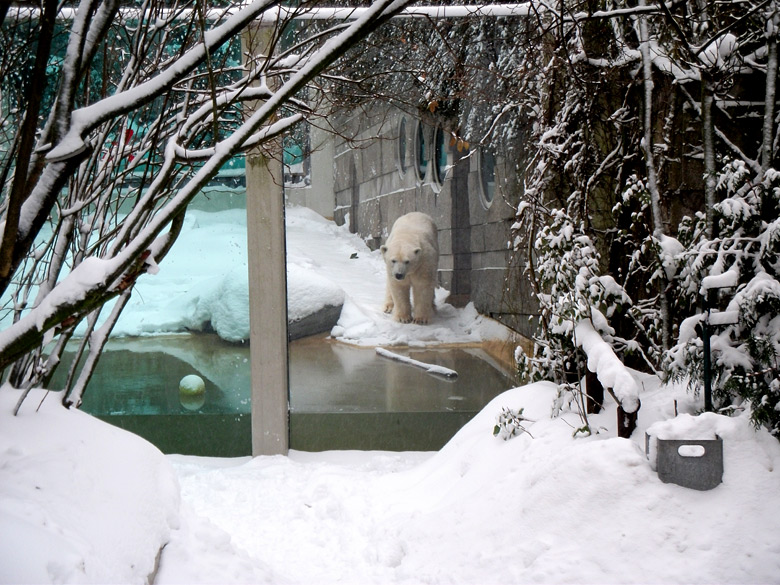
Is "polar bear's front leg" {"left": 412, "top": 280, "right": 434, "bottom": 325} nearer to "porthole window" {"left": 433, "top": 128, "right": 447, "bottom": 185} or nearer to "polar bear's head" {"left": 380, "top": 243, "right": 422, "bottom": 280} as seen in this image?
"polar bear's head" {"left": 380, "top": 243, "right": 422, "bottom": 280}

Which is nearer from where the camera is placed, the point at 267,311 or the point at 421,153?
the point at 267,311

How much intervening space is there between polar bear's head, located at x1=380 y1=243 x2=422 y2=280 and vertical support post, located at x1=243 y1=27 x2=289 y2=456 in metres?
0.84

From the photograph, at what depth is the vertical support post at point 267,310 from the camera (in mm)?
5656

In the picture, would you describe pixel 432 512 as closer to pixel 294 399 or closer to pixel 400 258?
pixel 294 399

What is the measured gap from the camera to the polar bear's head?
19.2ft

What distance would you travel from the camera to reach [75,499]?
2145 mm

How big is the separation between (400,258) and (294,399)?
4.67ft

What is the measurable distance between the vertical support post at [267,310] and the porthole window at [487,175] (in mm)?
1575

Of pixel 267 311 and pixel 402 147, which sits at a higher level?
pixel 402 147

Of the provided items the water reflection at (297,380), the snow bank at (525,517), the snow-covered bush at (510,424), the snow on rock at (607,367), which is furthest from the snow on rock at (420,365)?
the snow on rock at (607,367)

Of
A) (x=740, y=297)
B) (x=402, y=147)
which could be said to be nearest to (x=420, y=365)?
(x=402, y=147)

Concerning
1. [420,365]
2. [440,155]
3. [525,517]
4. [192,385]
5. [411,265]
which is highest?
[440,155]

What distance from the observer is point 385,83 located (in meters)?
5.57

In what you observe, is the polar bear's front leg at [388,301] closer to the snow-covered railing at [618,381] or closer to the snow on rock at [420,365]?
the snow on rock at [420,365]
